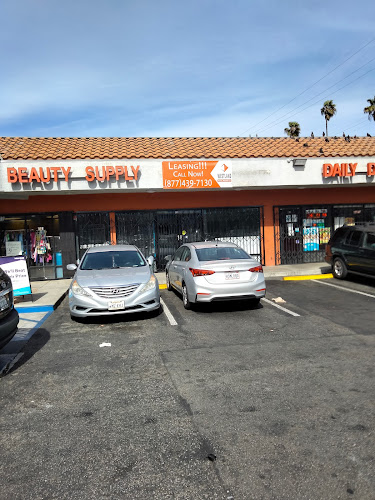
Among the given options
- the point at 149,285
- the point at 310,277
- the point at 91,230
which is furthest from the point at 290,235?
the point at 149,285

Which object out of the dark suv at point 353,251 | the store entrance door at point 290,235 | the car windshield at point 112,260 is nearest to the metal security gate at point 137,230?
the store entrance door at point 290,235

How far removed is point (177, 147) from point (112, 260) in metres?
7.85

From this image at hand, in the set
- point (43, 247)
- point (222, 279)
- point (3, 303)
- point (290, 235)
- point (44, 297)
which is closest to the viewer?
point (3, 303)

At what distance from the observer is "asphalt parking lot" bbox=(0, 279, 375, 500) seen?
291 centimetres

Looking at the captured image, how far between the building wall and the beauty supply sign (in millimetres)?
1526

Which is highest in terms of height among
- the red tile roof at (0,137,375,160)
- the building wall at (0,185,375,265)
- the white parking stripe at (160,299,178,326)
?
the red tile roof at (0,137,375,160)

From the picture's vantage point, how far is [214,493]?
9.05 feet

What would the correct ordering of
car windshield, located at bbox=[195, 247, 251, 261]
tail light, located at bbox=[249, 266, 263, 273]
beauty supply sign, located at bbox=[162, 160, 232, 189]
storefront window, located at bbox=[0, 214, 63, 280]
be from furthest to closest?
storefront window, located at bbox=[0, 214, 63, 280], beauty supply sign, located at bbox=[162, 160, 232, 189], car windshield, located at bbox=[195, 247, 251, 261], tail light, located at bbox=[249, 266, 263, 273]

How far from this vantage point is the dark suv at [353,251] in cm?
1105

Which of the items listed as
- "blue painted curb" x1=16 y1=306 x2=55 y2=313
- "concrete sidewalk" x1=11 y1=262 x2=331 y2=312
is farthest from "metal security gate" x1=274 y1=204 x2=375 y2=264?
"blue painted curb" x1=16 y1=306 x2=55 y2=313

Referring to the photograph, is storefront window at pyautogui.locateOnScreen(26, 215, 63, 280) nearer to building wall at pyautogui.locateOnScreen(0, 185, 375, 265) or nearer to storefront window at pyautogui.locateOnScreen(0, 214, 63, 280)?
storefront window at pyautogui.locateOnScreen(0, 214, 63, 280)

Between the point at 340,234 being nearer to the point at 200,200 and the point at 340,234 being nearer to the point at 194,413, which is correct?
the point at 200,200

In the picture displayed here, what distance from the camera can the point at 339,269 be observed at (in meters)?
12.7

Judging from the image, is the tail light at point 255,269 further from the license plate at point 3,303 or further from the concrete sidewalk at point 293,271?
the concrete sidewalk at point 293,271
